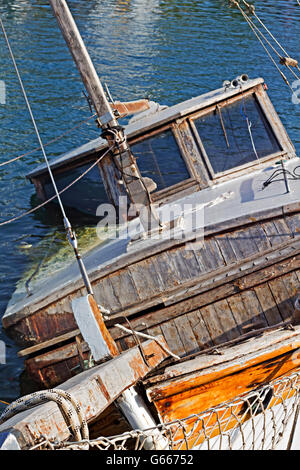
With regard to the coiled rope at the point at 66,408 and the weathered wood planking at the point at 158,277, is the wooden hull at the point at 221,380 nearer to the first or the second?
the weathered wood planking at the point at 158,277

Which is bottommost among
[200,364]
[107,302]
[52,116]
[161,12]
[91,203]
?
[200,364]

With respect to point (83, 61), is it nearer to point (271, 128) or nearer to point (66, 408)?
point (271, 128)

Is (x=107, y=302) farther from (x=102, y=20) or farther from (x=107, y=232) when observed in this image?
(x=102, y=20)

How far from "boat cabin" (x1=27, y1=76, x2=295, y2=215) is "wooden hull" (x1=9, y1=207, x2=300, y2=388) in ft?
7.85

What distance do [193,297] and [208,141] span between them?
12.8 ft

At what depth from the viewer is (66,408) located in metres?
5.00

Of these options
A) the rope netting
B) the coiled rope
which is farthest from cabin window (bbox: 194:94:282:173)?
the coiled rope

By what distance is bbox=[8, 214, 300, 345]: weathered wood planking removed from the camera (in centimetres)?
857

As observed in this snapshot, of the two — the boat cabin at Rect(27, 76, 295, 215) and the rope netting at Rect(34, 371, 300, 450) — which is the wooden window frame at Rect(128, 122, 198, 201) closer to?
the boat cabin at Rect(27, 76, 295, 215)

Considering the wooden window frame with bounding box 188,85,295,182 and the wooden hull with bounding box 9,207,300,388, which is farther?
the wooden window frame with bounding box 188,85,295,182

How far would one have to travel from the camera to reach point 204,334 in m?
8.42

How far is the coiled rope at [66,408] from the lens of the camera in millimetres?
4988

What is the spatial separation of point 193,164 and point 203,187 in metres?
0.52

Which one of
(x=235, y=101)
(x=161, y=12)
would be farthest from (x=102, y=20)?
(x=235, y=101)
